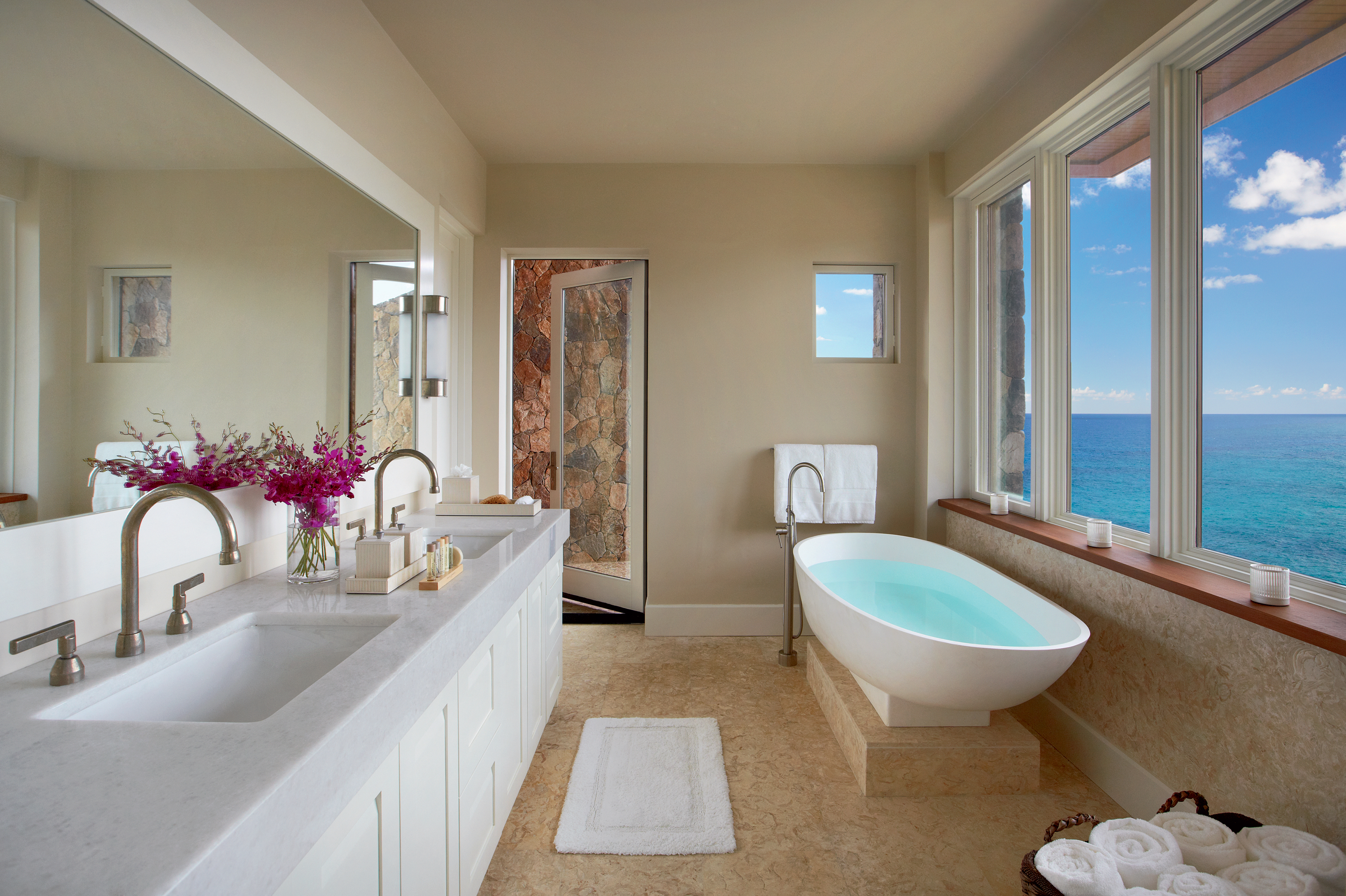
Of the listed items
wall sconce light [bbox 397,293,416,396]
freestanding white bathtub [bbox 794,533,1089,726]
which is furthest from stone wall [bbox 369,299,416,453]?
freestanding white bathtub [bbox 794,533,1089,726]

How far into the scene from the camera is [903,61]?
8.23 ft

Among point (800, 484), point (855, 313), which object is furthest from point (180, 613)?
point (855, 313)

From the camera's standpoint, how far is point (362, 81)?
2123mm

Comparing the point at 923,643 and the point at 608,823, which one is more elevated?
the point at 923,643

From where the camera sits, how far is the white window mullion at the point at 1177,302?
1.92 meters

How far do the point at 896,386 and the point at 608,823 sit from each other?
2679 millimetres

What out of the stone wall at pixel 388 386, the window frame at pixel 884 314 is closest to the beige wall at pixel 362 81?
the stone wall at pixel 388 386

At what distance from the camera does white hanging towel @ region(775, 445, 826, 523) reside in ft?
11.3

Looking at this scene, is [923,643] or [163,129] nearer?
[163,129]

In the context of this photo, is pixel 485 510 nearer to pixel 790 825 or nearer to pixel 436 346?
pixel 436 346

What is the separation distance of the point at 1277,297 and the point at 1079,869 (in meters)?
1.55

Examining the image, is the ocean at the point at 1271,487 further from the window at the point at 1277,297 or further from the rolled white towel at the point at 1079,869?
the rolled white towel at the point at 1079,869

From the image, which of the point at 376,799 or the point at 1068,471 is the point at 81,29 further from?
the point at 1068,471

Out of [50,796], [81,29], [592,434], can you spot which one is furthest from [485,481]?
[50,796]
